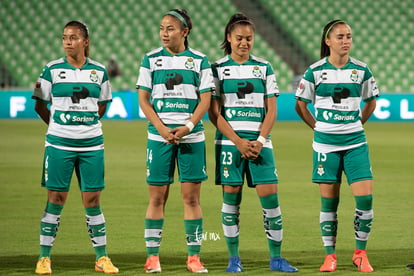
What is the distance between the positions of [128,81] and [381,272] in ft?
66.1

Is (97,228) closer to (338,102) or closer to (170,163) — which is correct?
(170,163)

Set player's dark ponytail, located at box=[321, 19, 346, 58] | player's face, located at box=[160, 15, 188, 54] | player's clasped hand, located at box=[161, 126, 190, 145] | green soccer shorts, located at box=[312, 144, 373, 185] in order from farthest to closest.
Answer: player's dark ponytail, located at box=[321, 19, 346, 58] → green soccer shorts, located at box=[312, 144, 373, 185] → player's face, located at box=[160, 15, 188, 54] → player's clasped hand, located at box=[161, 126, 190, 145]

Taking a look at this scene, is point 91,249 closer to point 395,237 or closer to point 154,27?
point 395,237

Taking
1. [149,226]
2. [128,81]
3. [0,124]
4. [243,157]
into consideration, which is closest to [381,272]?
[243,157]

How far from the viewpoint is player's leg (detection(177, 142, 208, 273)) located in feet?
20.0

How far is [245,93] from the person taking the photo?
20.3 feet

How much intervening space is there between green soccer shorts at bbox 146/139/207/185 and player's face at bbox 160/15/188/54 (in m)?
0.71

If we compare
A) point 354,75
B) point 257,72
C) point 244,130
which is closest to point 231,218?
point 244,130

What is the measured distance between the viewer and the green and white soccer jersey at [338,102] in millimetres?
6227

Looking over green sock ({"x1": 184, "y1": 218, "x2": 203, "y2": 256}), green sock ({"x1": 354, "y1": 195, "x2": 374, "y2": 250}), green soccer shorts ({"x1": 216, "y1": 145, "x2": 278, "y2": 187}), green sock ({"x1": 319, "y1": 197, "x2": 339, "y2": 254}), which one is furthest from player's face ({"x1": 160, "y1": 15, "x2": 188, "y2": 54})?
green sock ({"x1": 354, "y1": 195, "x2": 374, "y2": 250})

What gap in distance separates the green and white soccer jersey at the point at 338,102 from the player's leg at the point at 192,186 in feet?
3.06

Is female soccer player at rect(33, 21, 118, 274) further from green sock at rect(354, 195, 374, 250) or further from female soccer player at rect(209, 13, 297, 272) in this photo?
green sock at rect(354, 195, 374, 250)

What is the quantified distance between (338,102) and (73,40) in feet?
6.63

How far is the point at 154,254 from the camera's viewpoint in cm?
612
